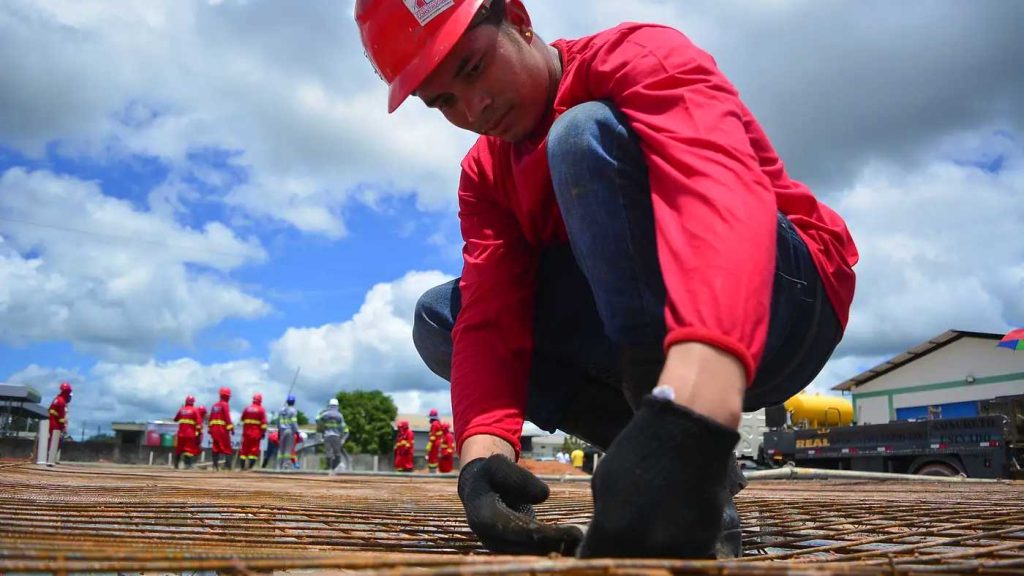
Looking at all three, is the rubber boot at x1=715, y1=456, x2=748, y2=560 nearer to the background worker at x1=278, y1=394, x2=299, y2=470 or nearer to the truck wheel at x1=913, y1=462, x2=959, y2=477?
the truck wheel at x1=913, y1=462, x2=959, y2=477

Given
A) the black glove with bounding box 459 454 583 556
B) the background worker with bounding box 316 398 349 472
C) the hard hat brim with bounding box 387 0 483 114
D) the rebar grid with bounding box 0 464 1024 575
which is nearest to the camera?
the rebar grid with bounding box 0 464 1024 575

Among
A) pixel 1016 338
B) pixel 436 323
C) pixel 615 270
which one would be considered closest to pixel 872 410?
pixel 1016 338

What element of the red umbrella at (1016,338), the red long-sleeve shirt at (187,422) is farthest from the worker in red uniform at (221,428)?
the red umbrella at (1016,338)

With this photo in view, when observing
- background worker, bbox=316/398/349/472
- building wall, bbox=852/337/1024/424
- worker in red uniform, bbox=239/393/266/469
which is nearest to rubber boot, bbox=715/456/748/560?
background worker, bbox=316/398/349/472

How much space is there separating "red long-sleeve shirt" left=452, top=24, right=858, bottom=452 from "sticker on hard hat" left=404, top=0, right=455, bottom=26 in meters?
0.22

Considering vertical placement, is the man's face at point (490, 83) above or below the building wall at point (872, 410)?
above

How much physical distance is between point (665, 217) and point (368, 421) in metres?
45.1

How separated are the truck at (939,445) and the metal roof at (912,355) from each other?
961 cm

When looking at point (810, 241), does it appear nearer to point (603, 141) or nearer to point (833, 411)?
point (603, 141)

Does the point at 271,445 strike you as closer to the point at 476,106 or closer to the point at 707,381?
the point at 476,106

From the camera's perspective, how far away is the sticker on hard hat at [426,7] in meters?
1.17

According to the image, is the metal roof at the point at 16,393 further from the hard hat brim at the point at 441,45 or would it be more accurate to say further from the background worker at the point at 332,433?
the hard hat brim at the point at 441,45

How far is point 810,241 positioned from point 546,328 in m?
0.57

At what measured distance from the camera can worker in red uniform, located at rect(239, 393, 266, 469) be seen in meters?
11.7
